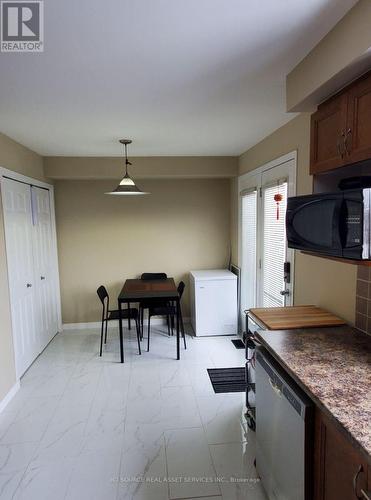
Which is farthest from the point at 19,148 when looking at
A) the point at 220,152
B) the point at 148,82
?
the point at 220,152

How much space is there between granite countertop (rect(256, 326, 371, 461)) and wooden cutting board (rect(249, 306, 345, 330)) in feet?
0.16

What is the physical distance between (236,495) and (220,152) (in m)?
3.42

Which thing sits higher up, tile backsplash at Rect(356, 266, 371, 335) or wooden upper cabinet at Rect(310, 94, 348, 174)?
wooden upper cabinet at Rect(310, 94, 348, 174)

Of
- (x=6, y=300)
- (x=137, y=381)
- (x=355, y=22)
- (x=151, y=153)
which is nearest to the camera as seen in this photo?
(x=355, y=22)

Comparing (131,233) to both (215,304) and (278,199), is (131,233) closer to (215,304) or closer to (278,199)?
(215,304)

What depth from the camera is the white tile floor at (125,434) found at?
1912 millimetres

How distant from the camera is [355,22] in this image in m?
1.24

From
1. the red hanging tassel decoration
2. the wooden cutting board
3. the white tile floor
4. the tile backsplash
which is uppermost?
the red hanging tassel decoration

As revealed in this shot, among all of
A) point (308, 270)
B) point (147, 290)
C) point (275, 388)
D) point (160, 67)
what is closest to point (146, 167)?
point (147, 290)

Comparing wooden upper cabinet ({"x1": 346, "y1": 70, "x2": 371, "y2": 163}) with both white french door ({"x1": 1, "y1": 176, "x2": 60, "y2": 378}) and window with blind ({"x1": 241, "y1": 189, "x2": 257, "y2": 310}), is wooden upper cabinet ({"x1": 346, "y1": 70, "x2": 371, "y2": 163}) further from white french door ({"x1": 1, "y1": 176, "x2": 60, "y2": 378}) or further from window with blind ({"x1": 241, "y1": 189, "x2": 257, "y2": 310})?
white french door ({"x1": 1, "y1": 176, "x2": 60, "y2": 378})

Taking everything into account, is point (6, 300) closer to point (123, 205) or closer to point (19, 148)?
point (19, 148)

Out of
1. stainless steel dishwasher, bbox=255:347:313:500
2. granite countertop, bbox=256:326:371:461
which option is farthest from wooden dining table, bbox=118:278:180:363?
granite countertop, bbox=256:326:371:461

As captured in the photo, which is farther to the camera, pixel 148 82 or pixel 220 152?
pixel 220 152

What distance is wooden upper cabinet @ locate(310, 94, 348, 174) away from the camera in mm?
1538
